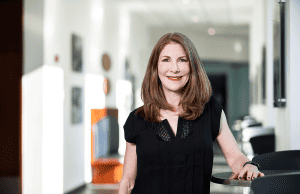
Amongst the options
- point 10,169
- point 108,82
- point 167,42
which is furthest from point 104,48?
point 167,42

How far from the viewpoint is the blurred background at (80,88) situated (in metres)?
3.28

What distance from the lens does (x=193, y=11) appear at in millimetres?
8492

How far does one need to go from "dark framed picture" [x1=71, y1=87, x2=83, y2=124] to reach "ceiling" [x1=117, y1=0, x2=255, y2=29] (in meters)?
3.08

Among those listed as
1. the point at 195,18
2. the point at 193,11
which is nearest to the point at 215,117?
the point at 193,11

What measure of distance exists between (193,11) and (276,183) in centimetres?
761

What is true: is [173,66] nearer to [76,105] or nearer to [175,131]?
[175,131]

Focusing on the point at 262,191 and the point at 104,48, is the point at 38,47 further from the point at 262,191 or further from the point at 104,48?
the point at 262,191

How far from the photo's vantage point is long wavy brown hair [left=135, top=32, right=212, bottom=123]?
1.47 metres

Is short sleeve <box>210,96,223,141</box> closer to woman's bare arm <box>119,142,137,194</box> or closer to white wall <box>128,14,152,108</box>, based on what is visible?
woman's bare arm <box>119,142,137,194</box>

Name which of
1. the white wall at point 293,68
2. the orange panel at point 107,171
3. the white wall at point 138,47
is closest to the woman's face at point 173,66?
the white wall at point 293,68

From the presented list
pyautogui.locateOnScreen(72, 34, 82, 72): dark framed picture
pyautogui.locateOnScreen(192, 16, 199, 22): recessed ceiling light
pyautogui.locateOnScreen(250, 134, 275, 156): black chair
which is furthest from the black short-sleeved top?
pyautogui.locateOnScreen(192, 16, 199, 22): recessed ceiling light

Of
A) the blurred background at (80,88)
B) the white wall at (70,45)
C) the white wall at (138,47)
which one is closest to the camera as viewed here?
the blurred background at (80,88)

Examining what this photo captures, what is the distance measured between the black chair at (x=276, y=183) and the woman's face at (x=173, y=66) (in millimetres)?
491

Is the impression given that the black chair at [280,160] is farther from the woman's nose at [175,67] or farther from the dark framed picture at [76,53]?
the dark framed picture at [76,53]
